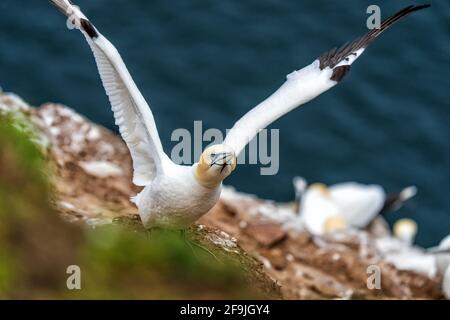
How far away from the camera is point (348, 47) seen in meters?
8.93

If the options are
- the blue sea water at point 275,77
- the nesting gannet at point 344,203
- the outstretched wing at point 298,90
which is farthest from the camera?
the blue sea water at point 275,77

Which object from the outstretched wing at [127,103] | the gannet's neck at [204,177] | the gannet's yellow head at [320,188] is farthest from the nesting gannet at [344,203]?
the gannet's neck at [204,177]

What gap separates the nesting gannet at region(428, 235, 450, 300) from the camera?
11348 millimetres

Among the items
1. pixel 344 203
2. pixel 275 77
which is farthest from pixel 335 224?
pixel 275 77

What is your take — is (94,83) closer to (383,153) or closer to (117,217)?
(383,153)

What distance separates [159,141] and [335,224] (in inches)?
239

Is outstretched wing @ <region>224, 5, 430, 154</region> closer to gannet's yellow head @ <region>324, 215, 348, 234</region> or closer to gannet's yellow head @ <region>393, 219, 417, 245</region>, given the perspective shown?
gannet's yellow head @ <region>324, 215, 348, 234</region>

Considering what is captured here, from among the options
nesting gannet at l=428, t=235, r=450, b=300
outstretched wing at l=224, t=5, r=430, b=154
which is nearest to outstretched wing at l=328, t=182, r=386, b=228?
nesting gannet at l=428, t=235, r=450, b=300

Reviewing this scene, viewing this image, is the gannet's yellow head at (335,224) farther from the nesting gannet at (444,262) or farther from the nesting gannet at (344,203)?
the nesting gannet at (444,262)

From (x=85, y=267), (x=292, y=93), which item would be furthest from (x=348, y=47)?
(x=85, y=267)

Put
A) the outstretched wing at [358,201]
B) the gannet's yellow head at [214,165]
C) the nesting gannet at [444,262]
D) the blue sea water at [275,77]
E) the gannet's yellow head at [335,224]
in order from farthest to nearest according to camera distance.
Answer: the blue sea water at [275,77] < the outstretched wing at [358,201] < the gannet's yellow head at [335,224] < the nesting gannet at [444,262] < the gannet's yellow head at [214,165]

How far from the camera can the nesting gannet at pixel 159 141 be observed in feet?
24.0

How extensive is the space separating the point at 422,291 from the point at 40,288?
6.17 m

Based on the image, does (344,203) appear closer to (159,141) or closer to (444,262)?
(444,262)
